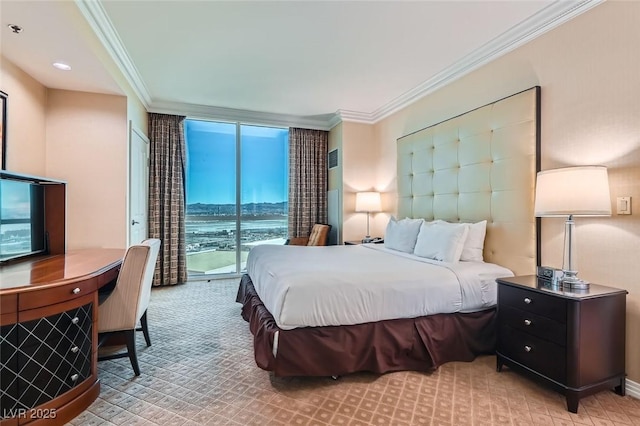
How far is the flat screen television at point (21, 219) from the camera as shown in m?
2.19

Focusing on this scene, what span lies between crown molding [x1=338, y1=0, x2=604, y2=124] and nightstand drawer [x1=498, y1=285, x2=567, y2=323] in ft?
6.72

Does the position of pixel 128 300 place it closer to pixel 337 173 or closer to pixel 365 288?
pixel 365 288

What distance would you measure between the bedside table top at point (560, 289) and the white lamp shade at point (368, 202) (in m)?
2.56

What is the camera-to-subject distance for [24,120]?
2758 millimetres

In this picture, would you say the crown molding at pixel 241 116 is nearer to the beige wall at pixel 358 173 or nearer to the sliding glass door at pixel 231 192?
the sliding glass door at pixel 231 192

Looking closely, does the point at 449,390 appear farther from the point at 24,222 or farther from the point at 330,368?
the point at 24,222

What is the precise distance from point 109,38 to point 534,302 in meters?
3.92

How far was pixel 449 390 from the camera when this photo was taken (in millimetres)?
2082

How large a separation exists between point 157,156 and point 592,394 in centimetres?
537

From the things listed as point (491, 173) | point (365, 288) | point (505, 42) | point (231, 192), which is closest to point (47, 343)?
point (365, 288)

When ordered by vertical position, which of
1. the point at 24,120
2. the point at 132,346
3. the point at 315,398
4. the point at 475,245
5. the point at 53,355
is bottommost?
the point at 315,398

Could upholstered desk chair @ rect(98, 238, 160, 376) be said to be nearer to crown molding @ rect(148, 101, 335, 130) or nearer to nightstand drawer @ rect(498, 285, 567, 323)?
nightstand drawer @ rect(498, 285, 567, 323)

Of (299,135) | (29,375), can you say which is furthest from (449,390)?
(299,135)

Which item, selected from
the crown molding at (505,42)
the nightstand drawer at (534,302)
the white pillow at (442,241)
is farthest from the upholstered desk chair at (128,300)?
the crown molding at (505,42)
